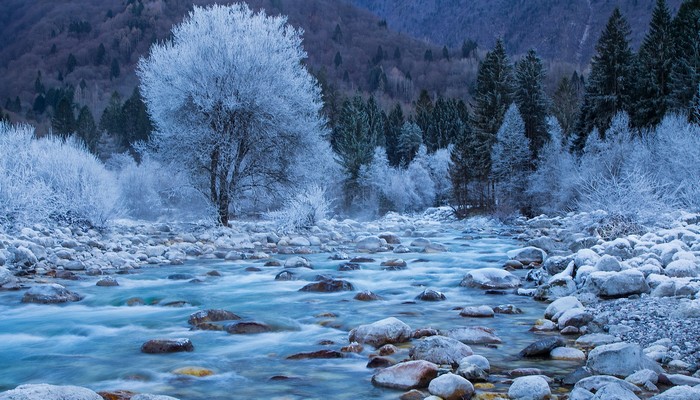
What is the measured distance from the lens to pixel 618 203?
47.5ft

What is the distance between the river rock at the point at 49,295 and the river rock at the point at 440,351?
5.34 metres

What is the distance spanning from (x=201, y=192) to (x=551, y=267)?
→ 13.2m

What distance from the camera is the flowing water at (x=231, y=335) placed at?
4.88 m

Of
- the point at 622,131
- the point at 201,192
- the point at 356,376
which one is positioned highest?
the point at 622,131

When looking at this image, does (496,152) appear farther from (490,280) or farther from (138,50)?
(138,50)

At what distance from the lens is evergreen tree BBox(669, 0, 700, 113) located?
2906cm

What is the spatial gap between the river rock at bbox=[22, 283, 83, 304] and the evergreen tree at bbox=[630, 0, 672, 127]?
30792 millimetres

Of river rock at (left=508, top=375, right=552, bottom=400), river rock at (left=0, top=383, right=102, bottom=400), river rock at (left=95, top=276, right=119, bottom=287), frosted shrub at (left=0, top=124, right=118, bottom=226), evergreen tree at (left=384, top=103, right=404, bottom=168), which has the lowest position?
river rock at (left=508, top=375, right=552, bottom=400)

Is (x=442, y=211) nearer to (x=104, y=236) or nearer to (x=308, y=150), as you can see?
(x=308, y=150)

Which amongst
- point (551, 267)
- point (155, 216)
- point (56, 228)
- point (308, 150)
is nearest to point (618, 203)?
point (551, 267)

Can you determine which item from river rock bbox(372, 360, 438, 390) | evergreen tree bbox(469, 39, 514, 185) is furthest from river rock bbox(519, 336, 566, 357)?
evergreen tree bbox(469, 39, 514, 185)

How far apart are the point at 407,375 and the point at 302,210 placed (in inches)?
591

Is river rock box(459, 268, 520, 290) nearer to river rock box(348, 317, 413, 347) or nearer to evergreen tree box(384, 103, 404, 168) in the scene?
river rock box(348, 317, 413, 347)

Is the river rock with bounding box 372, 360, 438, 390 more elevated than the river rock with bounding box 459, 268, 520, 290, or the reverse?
the river rock with bounding box 459, 268, 520, 290
